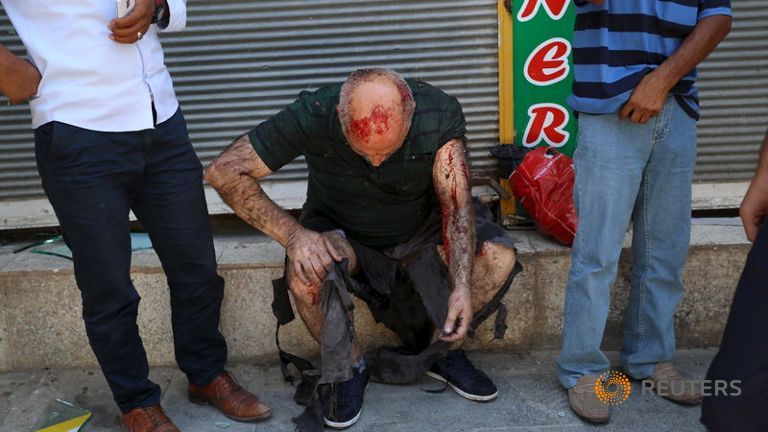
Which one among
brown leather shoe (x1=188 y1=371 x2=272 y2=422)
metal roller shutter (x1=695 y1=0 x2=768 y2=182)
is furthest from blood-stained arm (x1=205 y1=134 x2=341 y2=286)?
metal roller shutter (x1=695 y1=0 x2=768 y2=182)

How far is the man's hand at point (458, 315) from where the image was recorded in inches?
118

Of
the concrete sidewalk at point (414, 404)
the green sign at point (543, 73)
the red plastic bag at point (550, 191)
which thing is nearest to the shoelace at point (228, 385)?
the concrete sidewalk at point (414, 404)

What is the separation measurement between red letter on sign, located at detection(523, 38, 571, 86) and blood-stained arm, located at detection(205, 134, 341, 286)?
56.2 inches

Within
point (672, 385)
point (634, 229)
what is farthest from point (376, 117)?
point (672, 385)

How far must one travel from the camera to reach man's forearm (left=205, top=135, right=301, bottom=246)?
3.10 meters

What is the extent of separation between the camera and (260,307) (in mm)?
3625

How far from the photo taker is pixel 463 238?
123 inches

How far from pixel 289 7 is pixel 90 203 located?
1.54m

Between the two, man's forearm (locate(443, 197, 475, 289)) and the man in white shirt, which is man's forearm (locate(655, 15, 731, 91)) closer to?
man's forearm (locate(443, 197, 475, 289))

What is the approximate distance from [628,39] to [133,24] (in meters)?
1.67

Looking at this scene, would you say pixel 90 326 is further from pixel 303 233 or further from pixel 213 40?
pixel 213 40

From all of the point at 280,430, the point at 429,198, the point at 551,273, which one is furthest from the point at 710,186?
the point at 280,430

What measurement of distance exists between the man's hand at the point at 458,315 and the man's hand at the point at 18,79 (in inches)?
62.7

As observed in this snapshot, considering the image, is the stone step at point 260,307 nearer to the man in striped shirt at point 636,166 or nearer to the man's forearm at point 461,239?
the man in striped shirt at point 636,166
